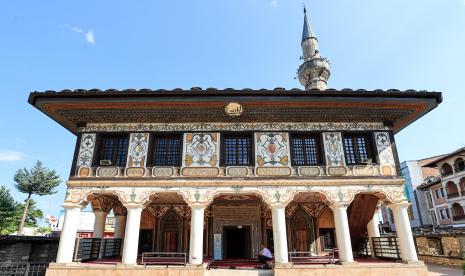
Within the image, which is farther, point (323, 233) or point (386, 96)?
point (323, 233)

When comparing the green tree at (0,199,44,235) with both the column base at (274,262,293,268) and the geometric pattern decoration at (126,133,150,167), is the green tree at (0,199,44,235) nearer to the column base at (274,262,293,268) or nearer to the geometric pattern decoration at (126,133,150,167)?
the geometric pattern decoration at (126,133,150,167)

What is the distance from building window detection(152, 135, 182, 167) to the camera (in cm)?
1034

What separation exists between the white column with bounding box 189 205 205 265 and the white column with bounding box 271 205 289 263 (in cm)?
250

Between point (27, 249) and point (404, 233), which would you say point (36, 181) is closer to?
point (27, 249)

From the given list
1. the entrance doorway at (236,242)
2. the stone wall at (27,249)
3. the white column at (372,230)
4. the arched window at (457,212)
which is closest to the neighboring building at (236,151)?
the white column at (372,230)

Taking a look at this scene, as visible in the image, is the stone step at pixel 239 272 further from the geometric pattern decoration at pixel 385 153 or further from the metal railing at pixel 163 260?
the geometric pattern decoration at pixel 385 153

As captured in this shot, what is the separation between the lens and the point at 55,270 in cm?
878

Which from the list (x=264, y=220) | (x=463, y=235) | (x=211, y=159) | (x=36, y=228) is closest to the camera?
(x=211, y=159)

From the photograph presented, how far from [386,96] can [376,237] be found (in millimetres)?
5716

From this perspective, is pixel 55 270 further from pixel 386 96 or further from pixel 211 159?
pixel 386 96

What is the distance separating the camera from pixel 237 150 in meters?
10.5

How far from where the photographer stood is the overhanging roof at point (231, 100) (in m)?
9.86

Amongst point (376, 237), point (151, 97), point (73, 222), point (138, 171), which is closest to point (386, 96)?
point (376, 237)

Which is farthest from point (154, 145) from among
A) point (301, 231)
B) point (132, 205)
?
point (301, 231)
